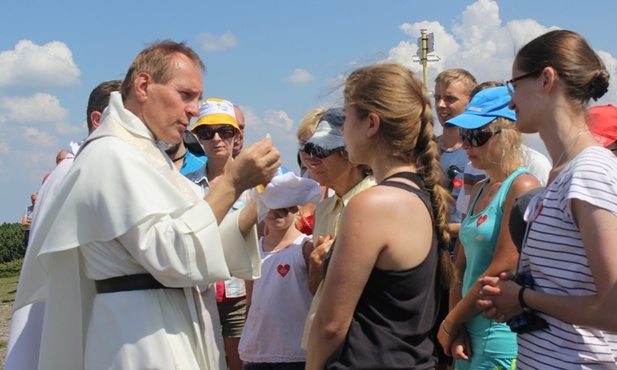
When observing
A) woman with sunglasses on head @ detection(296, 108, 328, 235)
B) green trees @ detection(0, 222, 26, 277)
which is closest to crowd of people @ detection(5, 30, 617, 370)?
woman with sunglasses on head @ detection(296, 108, 328, 235)

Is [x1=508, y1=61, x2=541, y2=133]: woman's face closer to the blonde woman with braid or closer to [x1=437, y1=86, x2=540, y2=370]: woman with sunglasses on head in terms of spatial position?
the blonde woman with braid

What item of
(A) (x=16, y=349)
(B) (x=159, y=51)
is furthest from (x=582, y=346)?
(A) (x=16, y=349)

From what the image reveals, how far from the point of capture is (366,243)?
7.02 feet

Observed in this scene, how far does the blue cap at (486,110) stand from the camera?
129 inches

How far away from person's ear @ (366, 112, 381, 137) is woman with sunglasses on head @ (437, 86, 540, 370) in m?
0.89

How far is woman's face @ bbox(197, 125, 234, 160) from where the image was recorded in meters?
4.85

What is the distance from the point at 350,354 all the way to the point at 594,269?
83 centimetres

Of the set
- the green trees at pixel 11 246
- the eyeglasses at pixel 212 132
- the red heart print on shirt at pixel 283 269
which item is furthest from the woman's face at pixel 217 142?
the green trees at pixel 11 246

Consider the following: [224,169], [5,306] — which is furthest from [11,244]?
[224,169]

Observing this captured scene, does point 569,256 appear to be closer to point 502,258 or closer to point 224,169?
point 502,258

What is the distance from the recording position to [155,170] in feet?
8.23

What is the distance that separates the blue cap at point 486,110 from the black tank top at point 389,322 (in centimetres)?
112

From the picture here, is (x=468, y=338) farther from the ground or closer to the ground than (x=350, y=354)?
closer to the ground

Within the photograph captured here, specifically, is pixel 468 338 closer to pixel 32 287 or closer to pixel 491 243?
pixel 491 243
